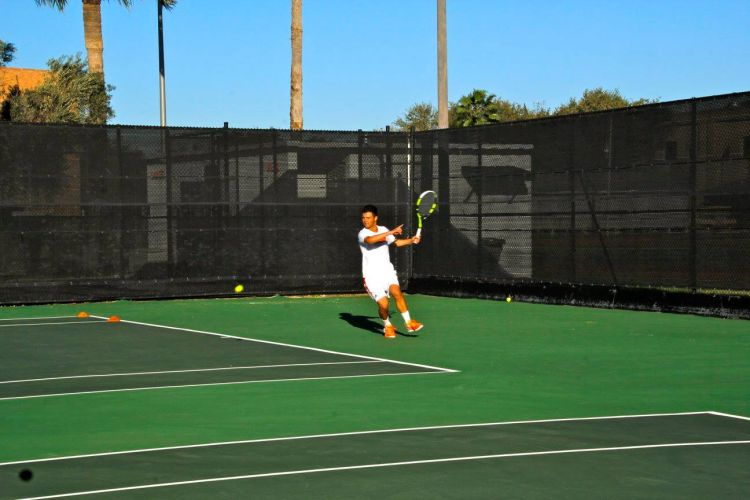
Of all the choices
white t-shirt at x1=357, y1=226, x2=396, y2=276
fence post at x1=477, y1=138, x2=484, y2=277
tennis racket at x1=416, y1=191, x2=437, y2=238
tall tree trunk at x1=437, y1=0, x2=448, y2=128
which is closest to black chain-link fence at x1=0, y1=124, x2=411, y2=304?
tall tree trunk at x1=437, y1=0, x2=448, y2=128

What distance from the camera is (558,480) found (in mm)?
6824

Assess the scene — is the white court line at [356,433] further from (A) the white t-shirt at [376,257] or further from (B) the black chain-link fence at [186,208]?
(B) the black chain-link fence at [186,208]

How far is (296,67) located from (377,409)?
22520 mm

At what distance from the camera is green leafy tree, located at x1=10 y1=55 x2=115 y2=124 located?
3816 cm

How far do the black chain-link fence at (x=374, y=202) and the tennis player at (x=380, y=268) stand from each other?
186 inches

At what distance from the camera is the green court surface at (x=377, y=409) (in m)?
6.90

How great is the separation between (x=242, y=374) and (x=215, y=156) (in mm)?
10492

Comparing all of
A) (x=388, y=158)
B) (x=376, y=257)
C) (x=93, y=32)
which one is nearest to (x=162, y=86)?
(x=93, y=32)

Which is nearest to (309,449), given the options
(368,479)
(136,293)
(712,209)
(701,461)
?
(368,479)

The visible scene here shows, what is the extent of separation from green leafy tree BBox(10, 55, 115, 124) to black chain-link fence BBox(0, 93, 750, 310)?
692 inches

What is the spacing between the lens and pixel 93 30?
125 feet

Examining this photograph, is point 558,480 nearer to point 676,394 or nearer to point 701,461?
point 701,461

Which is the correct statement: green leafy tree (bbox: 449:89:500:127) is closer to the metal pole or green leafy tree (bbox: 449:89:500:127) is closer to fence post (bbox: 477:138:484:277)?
the metal pole

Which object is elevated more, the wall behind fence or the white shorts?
the wall behind fence
